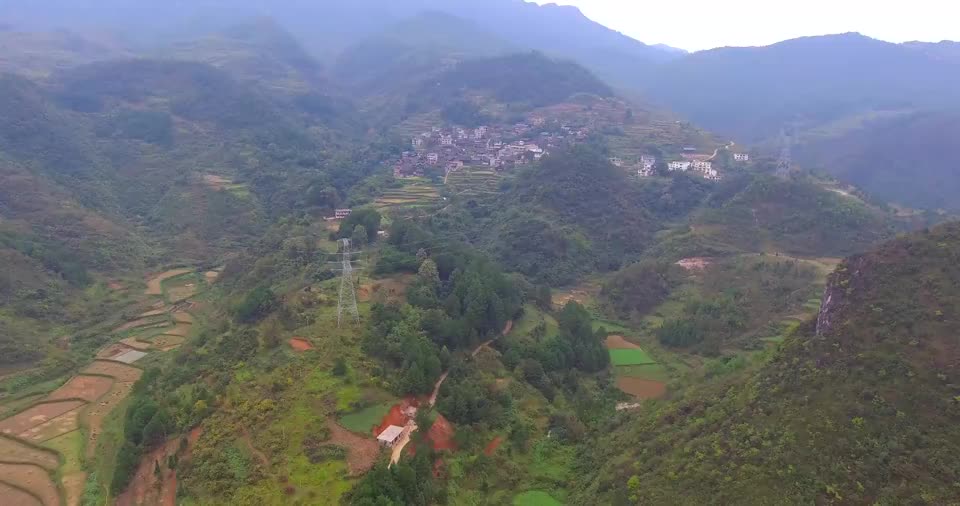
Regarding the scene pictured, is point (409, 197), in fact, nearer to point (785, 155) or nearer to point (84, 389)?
point (84, 389)

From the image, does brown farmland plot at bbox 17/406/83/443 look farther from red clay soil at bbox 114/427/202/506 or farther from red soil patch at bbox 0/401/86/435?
red clay soil at bbox 114/427/202/506

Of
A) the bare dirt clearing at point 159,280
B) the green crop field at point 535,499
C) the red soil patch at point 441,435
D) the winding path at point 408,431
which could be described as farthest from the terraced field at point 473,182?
the green crop field at point 535,499

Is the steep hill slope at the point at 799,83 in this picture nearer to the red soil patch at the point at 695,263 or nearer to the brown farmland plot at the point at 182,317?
the red soil patch at the point at 695,263

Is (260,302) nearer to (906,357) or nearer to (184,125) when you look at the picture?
(906,357)

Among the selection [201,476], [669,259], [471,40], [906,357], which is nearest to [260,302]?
[201,476]

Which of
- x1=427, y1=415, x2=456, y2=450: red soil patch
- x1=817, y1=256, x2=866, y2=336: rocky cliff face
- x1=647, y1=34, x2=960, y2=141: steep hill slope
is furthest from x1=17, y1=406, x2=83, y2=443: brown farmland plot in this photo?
x1=647, y1=34, x2=960, y2=141: steep hill slope

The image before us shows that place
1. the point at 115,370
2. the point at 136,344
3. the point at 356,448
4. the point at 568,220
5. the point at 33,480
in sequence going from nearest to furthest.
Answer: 1. the point at 356,448
2. the point at 33,480
3. the point at 115,370
4. the point at 136,344
5. the point at 568,220

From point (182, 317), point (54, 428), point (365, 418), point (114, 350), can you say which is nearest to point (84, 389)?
point (54, 428)
